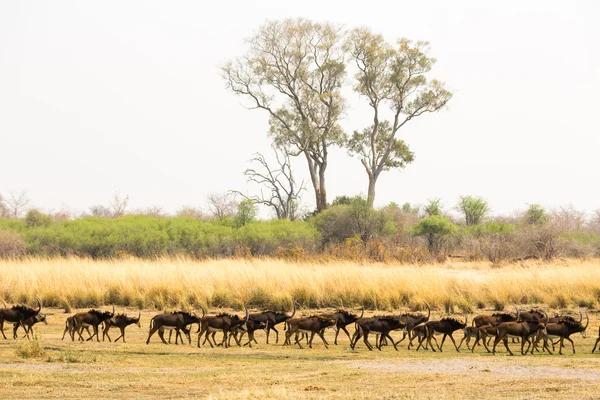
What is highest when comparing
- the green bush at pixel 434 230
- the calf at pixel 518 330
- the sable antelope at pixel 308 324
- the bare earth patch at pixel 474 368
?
the green bush at pixel 434 230

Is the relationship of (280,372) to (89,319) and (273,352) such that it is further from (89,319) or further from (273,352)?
(89,319)

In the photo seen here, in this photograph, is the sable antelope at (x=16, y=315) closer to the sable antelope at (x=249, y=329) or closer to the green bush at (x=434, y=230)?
the sable antelope at (x=249, y=329)

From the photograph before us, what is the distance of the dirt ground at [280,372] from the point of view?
10984 millimetres

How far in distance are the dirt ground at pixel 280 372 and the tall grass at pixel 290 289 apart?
611cm

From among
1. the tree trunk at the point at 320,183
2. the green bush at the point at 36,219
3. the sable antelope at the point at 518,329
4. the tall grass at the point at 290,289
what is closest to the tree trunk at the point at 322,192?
the tree trunk at the point at 320,183

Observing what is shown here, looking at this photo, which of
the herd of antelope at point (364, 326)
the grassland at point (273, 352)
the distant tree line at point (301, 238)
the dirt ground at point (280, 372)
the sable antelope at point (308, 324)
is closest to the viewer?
the dirt ground at point (280, 372)

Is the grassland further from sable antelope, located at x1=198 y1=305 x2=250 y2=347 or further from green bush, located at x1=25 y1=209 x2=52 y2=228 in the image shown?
green bush, located at x1=25 y1=209 x2=52 y2=228

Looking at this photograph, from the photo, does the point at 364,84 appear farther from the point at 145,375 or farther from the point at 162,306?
the point at 145,375

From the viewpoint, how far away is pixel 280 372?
12883mm

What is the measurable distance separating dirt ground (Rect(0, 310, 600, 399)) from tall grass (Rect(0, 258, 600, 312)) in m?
6.11

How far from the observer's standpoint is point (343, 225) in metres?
46.2

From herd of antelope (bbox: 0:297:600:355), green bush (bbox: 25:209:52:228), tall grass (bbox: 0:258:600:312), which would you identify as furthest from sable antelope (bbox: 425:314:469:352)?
green bush (bbox: 25:209:52:228)

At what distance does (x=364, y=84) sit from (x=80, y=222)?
58.6 ft

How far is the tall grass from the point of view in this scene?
22.6 m
